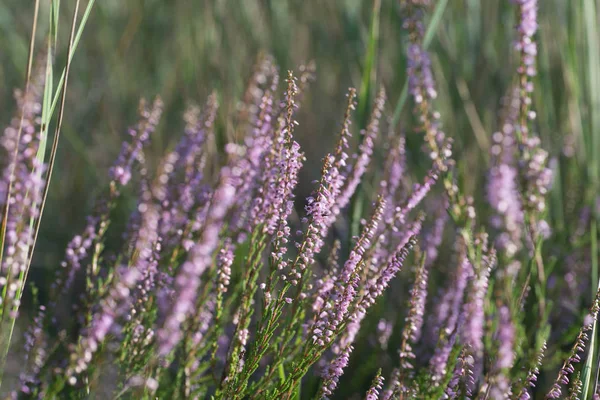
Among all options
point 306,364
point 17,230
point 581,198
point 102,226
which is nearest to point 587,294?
point 581,198

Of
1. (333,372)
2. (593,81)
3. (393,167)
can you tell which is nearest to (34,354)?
(333,372)

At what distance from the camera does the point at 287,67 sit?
9.69 ft

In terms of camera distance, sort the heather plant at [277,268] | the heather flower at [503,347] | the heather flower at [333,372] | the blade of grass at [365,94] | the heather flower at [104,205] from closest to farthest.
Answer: the heather flower at [503,347] → the heather plant at [277,268] → the heather flower at [333,372] → the heather flower at [104,205] → the blade of grass at [365,94]

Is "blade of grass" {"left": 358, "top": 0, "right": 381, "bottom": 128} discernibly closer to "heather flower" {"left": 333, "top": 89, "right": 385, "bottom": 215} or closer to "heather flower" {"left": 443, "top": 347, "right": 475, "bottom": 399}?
"heather flower" {"left": 333, "top": 89, "right": 385, "bottom": 215}

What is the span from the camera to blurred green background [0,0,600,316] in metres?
2.43

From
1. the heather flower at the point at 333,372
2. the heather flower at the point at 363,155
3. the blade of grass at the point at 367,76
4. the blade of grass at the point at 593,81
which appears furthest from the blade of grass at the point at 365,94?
the blade of grass at the point at 593,81

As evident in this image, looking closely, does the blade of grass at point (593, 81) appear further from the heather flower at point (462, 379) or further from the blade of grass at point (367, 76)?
the heather flower at point (462, 379)

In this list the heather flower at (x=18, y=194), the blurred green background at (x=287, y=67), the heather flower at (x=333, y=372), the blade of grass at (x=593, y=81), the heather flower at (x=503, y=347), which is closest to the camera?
the heather flower at (x=503, y=347)

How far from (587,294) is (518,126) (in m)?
0.88

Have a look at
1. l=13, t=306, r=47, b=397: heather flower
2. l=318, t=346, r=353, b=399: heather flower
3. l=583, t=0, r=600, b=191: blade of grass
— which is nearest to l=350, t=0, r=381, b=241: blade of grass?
l=318, t=346, r=353, b=399: heather flower

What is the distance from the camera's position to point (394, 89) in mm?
2744

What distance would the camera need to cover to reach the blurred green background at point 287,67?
2.43 metres

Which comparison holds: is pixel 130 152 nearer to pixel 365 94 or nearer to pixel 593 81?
pixel 365 94

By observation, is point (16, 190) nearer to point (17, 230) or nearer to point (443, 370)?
point (17, 230)
